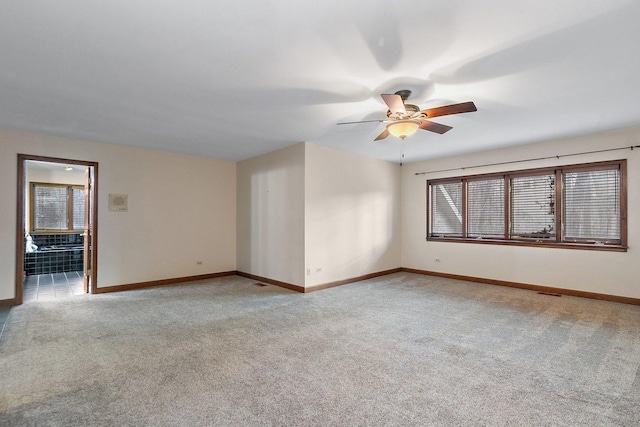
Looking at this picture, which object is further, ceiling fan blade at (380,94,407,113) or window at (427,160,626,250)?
window at (427,160,626,250)

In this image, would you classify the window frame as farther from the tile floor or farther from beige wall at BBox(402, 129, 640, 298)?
beige wall at BBox(402, 129, 640, 298)

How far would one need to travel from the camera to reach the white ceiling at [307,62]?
1968 mm

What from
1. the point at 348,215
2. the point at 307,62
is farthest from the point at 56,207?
the point at 307,62

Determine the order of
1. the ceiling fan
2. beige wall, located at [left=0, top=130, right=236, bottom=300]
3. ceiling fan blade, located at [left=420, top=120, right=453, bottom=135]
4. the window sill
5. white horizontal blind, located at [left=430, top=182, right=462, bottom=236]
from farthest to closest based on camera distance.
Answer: white horizontal blind, located at [left=430, top=182, right=462, bottom=236] → the window sill → beige wall, located at [left=0, top=130, right=236, bottom=300] → ceiling fan blade, located at [left=420, top=120, right=453, bottom=135] → the ceiling fan

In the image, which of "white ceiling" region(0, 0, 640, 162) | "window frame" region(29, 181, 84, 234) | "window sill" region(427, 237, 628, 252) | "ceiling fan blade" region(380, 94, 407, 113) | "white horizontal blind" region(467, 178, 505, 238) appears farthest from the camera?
"window frame" region(29, 181, 84, 234)

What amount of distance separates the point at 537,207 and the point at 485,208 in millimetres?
851

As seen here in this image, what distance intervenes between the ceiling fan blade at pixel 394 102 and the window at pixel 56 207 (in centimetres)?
849

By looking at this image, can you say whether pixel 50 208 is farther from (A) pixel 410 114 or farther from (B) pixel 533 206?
(B) pixel 533 206

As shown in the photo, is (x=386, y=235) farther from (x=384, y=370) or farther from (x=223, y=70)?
(x=223, y=70)

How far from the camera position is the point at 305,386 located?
228 cm

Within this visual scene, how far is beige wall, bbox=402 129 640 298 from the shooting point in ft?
14.7

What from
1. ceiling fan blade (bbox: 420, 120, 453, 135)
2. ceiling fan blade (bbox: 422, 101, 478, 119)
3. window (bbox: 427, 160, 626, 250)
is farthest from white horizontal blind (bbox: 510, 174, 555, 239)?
ceiling fan blade (bbox: 422, 101, 478, 119)

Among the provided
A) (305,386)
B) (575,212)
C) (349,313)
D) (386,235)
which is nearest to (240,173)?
(386,235)

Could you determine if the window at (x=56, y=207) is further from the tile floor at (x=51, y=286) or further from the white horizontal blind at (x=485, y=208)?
the white horizontal blind at (x=485, y=208)
